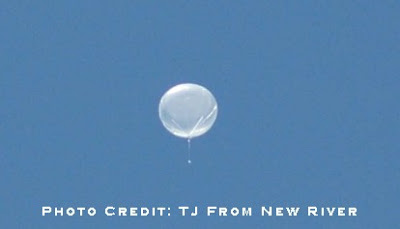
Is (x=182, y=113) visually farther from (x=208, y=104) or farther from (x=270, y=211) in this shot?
(x=270, y=211)

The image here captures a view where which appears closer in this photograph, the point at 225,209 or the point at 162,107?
the point at 162,107

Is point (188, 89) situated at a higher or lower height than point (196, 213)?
higher

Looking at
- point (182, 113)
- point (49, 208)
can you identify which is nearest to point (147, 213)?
point (49, 208)

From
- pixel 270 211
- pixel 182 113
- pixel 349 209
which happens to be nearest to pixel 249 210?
pixel 270 211
